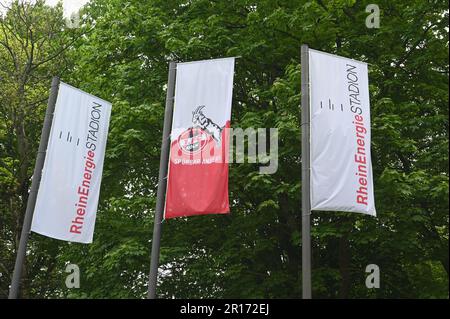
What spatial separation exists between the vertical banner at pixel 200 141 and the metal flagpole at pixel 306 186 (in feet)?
5.64

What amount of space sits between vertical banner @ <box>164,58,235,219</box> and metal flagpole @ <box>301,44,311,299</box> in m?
1.72

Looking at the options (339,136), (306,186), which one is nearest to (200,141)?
(306,186)

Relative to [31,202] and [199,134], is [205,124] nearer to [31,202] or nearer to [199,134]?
[199,134]

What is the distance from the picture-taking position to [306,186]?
1157 centimetres

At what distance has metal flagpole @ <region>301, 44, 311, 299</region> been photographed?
1113 centimetres

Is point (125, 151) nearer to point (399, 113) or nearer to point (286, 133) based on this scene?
point (286, 133)

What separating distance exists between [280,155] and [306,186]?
4.04m

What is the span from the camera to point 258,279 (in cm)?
1730

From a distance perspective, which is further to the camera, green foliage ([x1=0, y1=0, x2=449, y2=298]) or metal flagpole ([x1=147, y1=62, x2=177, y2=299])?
green foliage ([x1=0, y1=0, x2=449, y2=298])

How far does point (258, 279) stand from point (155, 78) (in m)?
7.28

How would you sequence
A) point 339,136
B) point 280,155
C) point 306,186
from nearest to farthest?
point 306,186, point 339,136, point 280,155

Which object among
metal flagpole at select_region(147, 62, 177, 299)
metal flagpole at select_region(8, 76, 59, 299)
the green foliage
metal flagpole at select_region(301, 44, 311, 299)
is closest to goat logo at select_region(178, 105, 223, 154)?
metal flagpole at select_region(147, 62, 177, 299)

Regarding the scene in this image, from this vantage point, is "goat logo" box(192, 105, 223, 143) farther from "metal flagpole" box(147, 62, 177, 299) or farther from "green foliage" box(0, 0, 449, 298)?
"green foliage" box(0, 0, 449, 298)

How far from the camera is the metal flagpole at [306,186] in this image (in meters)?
11.1
